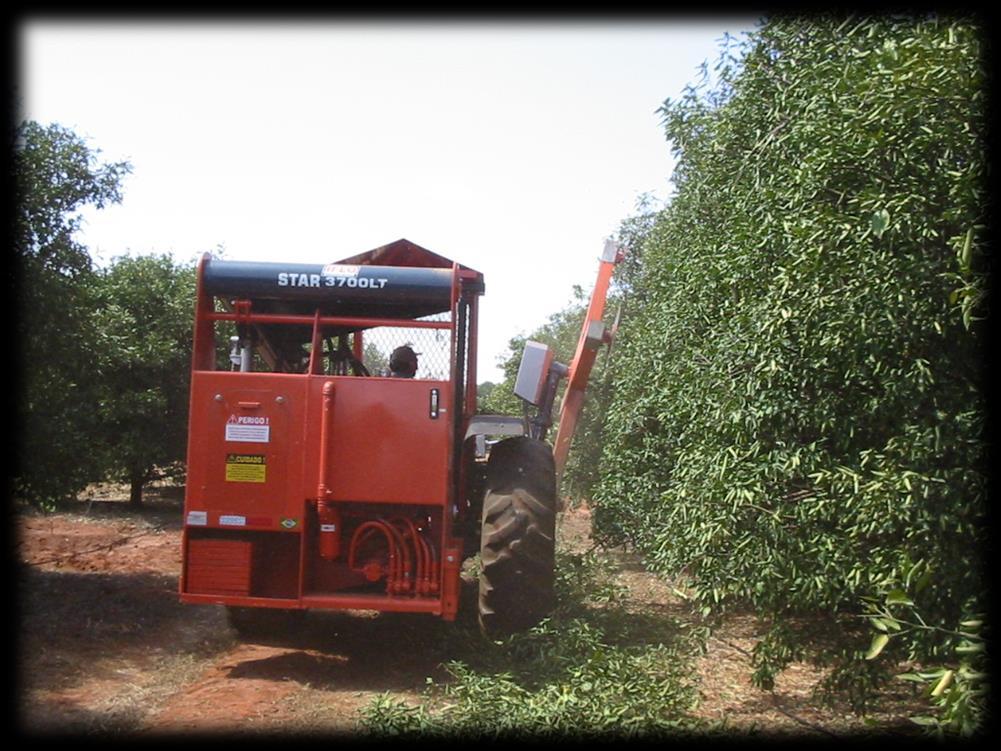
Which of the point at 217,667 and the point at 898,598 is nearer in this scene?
the point at 898,598

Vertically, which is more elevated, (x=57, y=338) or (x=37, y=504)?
(x=57, y=338)

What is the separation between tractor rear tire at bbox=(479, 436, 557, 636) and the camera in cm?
681

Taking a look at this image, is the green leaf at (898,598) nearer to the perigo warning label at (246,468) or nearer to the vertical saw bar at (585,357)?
the perigo warning label at (246,468)

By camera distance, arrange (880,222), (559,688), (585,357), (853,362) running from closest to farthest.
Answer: (880,222), (853,362), (559,688), (585,357)

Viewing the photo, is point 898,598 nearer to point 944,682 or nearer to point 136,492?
point 944,682

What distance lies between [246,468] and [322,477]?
0.55m

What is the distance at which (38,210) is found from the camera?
28.8ft

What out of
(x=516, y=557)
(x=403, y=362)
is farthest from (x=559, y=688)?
(x=403, y=362)

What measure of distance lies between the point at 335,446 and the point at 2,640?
9.81 feet

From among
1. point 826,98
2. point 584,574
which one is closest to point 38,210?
point 584,574

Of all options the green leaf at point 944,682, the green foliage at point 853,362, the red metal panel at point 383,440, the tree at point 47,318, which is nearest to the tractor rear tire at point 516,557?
the red metal panel at point 383,440

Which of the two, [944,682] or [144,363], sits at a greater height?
[144,363]

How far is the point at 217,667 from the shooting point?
717cm

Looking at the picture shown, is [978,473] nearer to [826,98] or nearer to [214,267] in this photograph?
[826,98]
